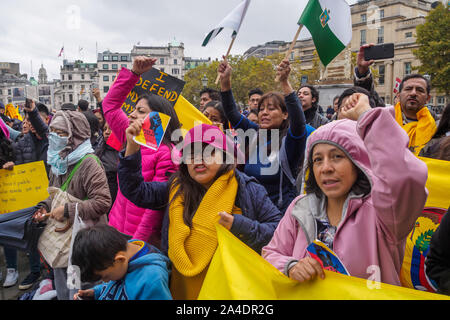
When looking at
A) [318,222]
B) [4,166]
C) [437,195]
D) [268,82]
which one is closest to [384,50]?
[437,195]

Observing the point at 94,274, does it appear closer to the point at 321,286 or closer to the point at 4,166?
the point at 321,286

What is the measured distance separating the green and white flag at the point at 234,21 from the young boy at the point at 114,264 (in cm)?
240

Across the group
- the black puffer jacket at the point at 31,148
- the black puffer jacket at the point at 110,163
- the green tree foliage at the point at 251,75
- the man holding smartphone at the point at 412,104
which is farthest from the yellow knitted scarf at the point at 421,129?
the green tree foliage at the point at 251,75

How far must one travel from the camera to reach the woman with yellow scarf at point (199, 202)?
6.81 ft

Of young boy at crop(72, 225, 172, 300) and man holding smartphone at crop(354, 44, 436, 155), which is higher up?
man holding smartphone at crop(354, 44, 436, 155)

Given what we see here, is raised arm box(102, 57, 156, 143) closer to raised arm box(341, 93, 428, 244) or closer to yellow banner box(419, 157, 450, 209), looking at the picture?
raised arm box(341, 93, 428, 244)

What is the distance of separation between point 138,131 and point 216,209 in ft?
2.40

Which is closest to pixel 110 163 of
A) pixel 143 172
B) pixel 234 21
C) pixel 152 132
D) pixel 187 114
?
pixel 187 114

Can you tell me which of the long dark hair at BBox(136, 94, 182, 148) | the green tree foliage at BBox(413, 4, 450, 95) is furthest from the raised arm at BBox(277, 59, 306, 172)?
the green tree foliage at BBox(413, 4, 450, 95)

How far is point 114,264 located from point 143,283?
224 mm

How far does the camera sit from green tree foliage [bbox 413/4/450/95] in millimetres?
24047

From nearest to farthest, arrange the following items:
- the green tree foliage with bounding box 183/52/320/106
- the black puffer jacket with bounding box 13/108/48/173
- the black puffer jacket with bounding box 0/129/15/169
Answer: the black puffer jacket with bounding box 0/129/15/169, the black puffer jacket with bounding box 13/108/48/173, the green tree foliage with bounding box 183/52/320/106

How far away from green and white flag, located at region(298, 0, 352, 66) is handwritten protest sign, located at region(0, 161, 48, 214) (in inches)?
121

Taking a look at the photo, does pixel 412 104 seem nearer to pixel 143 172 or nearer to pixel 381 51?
pixel 381 51
